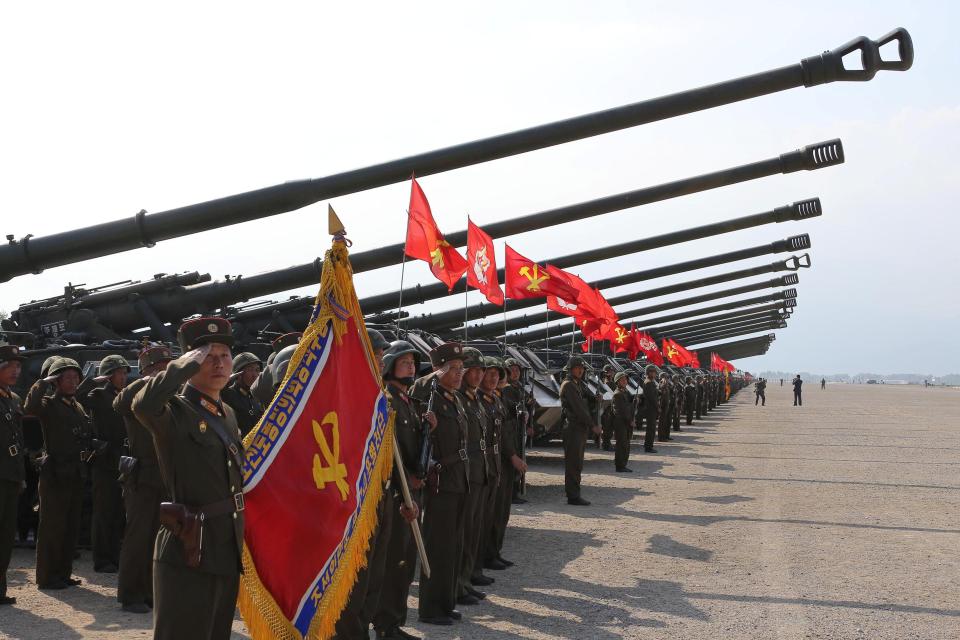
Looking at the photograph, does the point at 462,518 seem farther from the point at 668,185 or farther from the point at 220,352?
the point at 668,185

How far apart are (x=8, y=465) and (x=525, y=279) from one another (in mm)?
8501

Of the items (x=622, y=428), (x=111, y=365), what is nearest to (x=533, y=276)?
(x=622, y=428)

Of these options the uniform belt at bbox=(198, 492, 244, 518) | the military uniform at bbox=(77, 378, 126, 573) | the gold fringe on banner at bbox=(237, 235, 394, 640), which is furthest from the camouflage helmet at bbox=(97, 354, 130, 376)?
the uniform belt at bbox=(198, 492, 244, 518)

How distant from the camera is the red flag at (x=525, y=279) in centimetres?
1398

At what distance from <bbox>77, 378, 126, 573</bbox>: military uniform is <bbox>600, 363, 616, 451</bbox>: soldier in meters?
11.3

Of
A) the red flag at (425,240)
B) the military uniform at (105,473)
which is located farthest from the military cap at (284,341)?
the military uniform at (105,473)

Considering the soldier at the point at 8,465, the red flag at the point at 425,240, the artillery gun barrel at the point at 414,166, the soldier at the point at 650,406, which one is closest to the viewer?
the soldier at the point at 8,465

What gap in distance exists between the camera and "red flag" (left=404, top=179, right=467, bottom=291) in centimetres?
990

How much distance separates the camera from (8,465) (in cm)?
673

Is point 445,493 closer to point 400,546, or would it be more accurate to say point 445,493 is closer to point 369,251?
point 400,546

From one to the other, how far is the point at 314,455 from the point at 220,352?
724mm

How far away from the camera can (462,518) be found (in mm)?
6555

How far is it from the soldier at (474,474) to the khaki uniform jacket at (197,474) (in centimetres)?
275

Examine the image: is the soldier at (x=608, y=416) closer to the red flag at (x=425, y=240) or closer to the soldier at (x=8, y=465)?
the red flag at (x=425, y=240)
